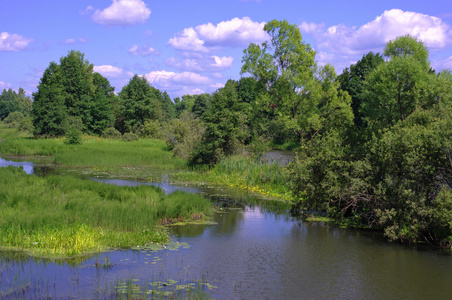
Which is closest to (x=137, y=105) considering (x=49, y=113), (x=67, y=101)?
(x=67, y=101)

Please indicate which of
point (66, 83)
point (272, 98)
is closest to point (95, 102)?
point (66, 83)

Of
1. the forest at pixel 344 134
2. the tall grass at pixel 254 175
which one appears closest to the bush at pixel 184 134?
the forest at pixel 344 134

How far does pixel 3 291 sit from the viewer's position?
30.6 feet

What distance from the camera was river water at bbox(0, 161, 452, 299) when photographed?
1029 cm

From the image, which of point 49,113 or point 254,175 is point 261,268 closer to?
point 254,175

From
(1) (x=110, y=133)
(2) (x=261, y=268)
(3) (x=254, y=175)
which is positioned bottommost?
(2) (x=261, y=268)

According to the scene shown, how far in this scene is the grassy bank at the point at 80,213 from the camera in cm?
1259

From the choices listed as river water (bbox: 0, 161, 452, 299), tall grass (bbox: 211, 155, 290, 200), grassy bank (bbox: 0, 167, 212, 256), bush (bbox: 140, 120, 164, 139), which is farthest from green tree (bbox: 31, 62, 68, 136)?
river water (bbox: 0, 161, 452, 299)

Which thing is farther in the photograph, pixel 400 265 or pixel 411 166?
pixel 411 166

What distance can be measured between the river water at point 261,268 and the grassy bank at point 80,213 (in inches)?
30.4

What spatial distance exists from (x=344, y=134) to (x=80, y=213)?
12.6 m

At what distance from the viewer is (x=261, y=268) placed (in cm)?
1223

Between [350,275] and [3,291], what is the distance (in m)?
9.10

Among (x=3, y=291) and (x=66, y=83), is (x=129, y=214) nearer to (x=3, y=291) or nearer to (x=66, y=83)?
(x=3, y=291)
